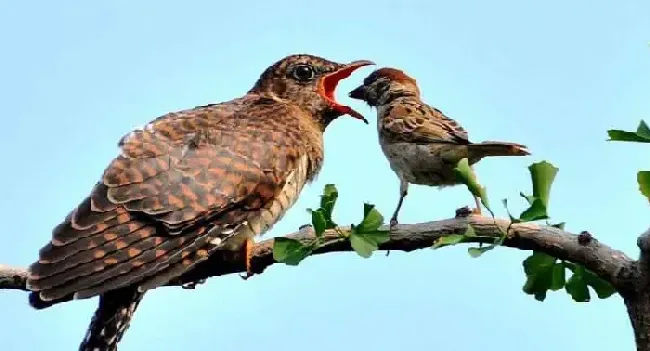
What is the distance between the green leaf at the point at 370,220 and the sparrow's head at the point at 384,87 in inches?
168

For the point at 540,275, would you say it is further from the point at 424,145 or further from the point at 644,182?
the point at 424,145

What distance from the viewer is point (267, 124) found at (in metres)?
5.73

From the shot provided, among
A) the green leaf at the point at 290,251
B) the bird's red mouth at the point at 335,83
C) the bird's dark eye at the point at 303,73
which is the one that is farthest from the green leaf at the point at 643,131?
the bird's dark eye at the point at 303,73

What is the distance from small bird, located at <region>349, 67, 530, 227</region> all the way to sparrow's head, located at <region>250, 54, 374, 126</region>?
0.51 m

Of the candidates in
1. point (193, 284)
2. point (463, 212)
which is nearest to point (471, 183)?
point (463, 212)

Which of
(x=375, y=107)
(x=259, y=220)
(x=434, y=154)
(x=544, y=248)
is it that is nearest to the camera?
(x=544, y=248)

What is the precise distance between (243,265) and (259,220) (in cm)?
29

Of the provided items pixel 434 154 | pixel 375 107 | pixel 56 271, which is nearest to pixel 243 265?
pixel 56 271

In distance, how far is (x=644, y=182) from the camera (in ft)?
10.7

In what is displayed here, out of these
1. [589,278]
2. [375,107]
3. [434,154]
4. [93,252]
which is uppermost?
[375,107]

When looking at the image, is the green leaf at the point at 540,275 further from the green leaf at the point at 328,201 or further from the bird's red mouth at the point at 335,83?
the bird's red mouth at the point at 335,83

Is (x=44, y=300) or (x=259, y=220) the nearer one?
(x=44, y=300)

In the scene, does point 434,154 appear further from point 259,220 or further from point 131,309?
point 131,309

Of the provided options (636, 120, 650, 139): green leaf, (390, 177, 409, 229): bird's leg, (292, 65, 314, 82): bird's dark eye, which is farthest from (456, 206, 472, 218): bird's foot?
(292, 65, 314, 82): bird's dark eye
